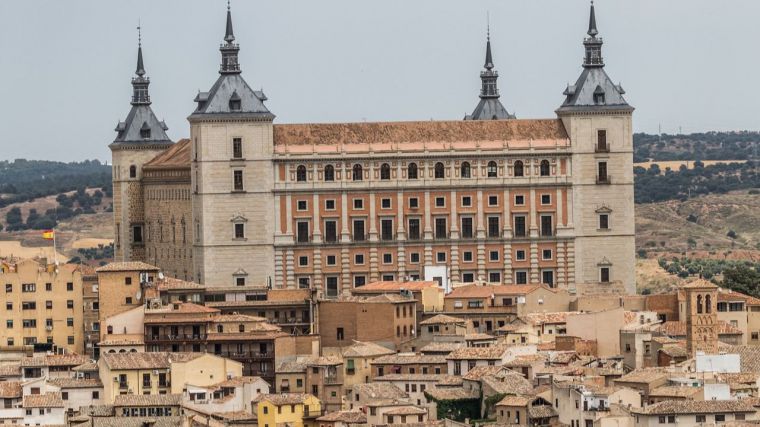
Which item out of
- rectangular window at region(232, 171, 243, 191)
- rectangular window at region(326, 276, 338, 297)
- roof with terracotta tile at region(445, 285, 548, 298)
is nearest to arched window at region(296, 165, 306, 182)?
rectangular window at region(232, 171, 243, 191)

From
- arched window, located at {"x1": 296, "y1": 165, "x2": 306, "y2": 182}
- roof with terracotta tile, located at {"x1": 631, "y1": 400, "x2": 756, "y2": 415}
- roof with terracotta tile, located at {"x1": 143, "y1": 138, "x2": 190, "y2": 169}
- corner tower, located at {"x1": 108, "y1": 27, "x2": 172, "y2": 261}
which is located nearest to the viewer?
roof with terracotta tile, located at {"x1": 631, "y1": 400, "x2": 756, "y2": 415}

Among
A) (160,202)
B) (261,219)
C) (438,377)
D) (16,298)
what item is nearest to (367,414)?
(438,377)

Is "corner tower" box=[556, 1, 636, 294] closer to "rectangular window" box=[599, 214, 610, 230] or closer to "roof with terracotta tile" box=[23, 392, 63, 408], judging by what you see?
"rectangular window" box=[599, 214, 610, 230]

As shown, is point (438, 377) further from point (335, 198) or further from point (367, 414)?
point (335, 198)

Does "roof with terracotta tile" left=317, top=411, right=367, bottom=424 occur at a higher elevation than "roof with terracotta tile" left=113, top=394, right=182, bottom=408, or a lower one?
lower

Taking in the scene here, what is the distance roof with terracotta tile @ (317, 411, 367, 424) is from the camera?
11350 centimetres

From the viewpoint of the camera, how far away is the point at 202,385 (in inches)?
4783

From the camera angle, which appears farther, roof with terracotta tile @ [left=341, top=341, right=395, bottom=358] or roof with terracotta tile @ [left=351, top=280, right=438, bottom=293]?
roof with terracotta tile @ [left=351, top=280, right=438, bottom=293]

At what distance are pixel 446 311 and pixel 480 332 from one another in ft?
8.19

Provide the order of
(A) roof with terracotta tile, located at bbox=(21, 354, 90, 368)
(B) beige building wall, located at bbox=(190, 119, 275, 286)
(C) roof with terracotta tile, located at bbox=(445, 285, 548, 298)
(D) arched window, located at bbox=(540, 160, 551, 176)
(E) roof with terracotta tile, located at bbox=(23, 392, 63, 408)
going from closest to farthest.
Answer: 1. (E) roof with terracotta tile, located at bbox=(23, 392, 63, 408)
2. (A) roof with terracotta tile, located at bbox=(21, 354, 90, 368)
3. (C) roof with terracotta tile, located at bbox=(445, 285, 548, 298)
4. (B) beige building wall, located at bbox=(190, 119, 275, 286)
5. (D) arched window, located at bbox=(540, 160, 551, 176)

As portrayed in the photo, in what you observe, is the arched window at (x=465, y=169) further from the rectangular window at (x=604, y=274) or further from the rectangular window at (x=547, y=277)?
the rectangular window at (x=604, y=274)

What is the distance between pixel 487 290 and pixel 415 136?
14.5 m

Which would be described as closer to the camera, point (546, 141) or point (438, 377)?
point (438, 377)

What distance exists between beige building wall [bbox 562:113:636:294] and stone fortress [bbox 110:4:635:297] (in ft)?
0.17
